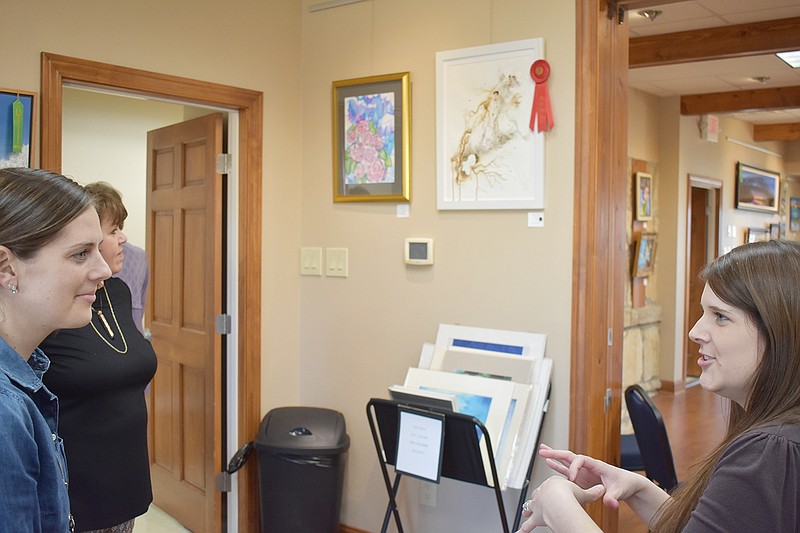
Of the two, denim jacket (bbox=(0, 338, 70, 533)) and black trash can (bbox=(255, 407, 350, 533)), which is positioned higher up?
denim jacket (bbox=(0, 338, 70, 533))

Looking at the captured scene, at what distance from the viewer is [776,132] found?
953 centimetres

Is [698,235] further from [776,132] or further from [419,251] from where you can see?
[419,251]

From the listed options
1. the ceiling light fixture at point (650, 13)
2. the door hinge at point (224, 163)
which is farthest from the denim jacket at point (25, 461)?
the ceiling light fixture at point (650, 13)

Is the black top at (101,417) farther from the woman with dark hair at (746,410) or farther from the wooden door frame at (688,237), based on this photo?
the wooden door frame at (688,237)

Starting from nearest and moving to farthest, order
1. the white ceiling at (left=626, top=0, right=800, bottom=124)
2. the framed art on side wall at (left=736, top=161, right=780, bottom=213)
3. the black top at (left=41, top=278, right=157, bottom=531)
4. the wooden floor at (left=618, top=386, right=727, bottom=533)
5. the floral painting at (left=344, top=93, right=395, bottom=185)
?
the black top at (left=41, top=278, right=157, bottom=531), the floral painting at (left=344, top=93, right=395, bottom=185), the white ceiling at (left=626, top=0, right=800, bottom=124), the wooden floor at (left=618, top=386, right=727, bottom=533), the framed art on side wall at (left=736, top=161, right=780, bottom=213)

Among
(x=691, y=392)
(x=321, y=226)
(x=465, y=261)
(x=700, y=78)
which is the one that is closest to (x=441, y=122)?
(x=465, y=261)

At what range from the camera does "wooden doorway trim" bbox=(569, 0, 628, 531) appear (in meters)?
2.88

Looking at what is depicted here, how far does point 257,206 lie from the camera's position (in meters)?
3.59

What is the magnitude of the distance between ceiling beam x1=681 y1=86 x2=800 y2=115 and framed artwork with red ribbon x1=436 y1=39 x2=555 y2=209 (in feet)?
17.0

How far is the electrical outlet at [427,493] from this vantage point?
10.9 feet

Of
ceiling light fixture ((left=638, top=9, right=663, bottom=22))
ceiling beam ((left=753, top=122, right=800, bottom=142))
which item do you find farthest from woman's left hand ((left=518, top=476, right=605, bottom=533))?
ceiling beam ((left=753, top=122, right=800, bottom=142))

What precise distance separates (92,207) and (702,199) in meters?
8.42

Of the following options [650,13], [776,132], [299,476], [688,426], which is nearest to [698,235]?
[776,132]

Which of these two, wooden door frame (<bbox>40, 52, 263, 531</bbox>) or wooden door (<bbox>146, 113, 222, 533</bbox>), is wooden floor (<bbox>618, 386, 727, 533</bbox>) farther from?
wooden door (<bbox>146, 113, 222, 533</bbox>)
